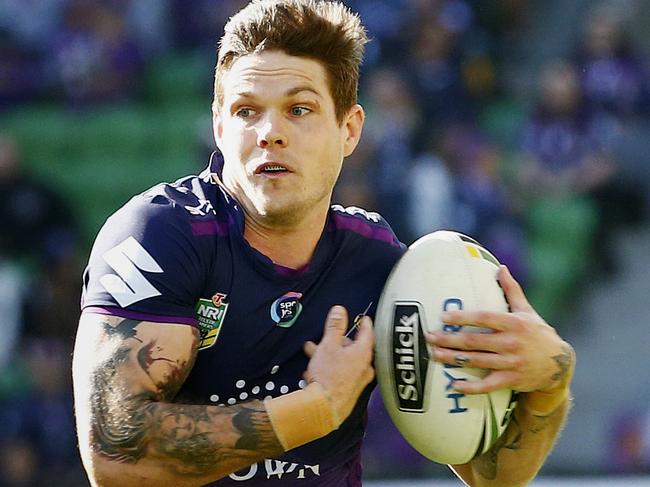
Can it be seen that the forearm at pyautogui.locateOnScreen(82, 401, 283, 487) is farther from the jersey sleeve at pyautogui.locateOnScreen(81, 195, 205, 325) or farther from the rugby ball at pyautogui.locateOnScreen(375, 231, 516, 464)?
the rugby ball at pyautogui.locateOnScreen(375, 231, 516, 464)

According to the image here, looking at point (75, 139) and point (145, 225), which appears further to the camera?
point (75, 139)

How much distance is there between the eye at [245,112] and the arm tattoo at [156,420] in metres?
0.61

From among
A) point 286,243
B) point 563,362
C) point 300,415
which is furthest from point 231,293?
point 563,362

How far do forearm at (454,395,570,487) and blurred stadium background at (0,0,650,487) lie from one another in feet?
12.8

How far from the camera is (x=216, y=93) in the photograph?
3195 millimetres

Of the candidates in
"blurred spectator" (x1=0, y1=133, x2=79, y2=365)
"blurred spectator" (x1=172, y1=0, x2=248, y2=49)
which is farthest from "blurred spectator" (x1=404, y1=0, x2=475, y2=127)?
"blurred spectator" (x1=0, y1=133, x2=79, y2=365)

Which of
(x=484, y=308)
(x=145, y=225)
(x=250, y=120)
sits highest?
(x=250, y=120)

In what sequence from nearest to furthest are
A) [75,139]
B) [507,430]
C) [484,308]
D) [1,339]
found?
[484,308]
[507,430]
[1,339]
[75,139]

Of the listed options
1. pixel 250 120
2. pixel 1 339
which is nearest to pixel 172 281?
pixel 250 120

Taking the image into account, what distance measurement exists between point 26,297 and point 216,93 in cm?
508

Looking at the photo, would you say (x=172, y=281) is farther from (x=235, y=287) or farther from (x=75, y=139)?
(x=75, y=139)

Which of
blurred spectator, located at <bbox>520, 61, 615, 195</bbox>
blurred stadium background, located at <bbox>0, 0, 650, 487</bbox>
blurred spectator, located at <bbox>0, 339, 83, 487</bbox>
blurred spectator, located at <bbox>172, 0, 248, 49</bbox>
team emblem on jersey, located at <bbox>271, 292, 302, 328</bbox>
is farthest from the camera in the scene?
blurred spectator, located at <bbox>172, 0, 248, 49</bbox>

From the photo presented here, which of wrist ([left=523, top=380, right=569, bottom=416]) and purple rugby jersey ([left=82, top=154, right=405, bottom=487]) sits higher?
purple rugby jersey ([left=82, top=154, right=405, bottom=487])

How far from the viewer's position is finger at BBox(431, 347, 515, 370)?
9.86 feet
